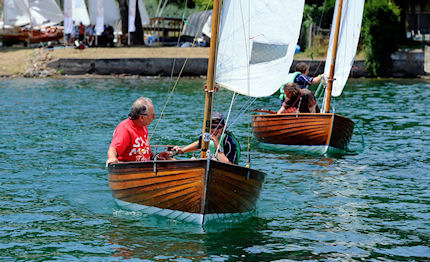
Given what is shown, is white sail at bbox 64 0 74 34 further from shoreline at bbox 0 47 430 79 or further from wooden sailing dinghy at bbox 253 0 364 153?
wooden sailing dinghy at bbox 253 0 364 153

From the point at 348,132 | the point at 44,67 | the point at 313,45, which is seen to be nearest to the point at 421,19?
the point at 313,45

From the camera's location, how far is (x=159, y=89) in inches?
1405

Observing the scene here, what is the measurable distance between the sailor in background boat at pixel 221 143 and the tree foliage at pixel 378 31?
33.9 m

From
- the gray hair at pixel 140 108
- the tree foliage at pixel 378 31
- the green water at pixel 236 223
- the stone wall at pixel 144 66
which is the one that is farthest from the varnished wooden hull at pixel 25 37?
the gray hair at pixel 140 108

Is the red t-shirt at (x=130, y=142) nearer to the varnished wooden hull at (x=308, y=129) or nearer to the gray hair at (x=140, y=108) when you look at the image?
the gray hair at (x=140, y=108)

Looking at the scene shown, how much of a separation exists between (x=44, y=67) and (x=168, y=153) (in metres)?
32.6

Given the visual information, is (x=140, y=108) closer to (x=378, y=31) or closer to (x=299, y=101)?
(x=299, y=101)

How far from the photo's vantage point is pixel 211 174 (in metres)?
9.95

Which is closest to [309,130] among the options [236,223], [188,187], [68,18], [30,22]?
[236,223]

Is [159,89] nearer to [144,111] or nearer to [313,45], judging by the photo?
[313,45]

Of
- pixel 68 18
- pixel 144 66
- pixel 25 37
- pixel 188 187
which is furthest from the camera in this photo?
pixel 25 37

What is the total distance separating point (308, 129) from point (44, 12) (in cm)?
4216

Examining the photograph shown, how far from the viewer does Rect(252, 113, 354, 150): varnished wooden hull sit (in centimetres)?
1773

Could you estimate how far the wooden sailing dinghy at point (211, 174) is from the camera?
396 inches
